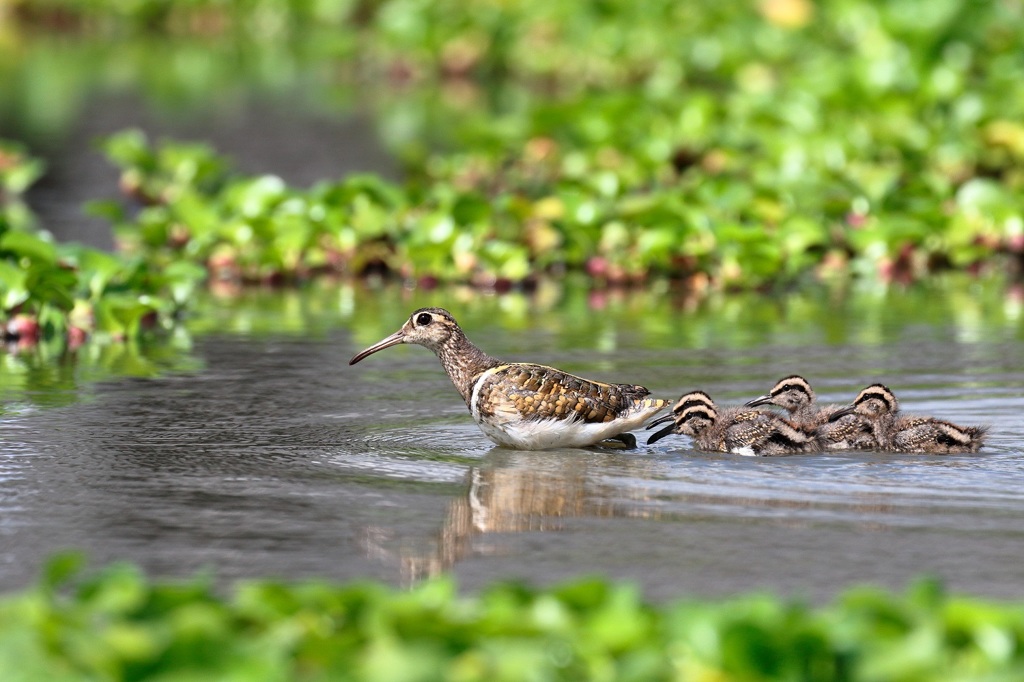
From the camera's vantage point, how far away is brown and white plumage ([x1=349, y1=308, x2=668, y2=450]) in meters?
8.95

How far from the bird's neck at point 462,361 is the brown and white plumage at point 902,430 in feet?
5.63

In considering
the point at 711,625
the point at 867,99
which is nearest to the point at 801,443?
the point at 711,625

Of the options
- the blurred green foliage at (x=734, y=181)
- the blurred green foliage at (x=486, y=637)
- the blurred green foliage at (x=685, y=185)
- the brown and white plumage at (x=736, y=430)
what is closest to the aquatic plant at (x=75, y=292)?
the blurred green foliage at (x=685, y=185)

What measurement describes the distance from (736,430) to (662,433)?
1.61 feet

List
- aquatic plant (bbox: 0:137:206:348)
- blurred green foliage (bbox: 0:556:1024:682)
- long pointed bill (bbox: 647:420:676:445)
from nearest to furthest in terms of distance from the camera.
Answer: blurred green foliage (bbox: 0:556:1024:682), long pointed bill (bbox: 647:420:676:445), aquatic plant (bbox: 0:137:206:348)

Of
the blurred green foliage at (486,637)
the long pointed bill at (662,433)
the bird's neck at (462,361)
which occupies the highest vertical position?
the bird's neck at (462,361)

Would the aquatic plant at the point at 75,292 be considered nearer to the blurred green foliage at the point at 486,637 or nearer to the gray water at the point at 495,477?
the gray water at the point at 495,477

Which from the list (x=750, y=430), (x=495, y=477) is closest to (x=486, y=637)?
(x=495, y=477)

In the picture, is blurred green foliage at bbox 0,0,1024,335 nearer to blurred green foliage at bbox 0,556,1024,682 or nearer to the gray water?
the gray water

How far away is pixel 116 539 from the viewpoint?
23.6 feet

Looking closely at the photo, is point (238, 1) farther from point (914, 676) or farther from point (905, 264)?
point (914, 676)

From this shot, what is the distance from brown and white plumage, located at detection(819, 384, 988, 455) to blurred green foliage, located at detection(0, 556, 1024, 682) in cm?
372

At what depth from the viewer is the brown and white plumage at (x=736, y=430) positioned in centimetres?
891

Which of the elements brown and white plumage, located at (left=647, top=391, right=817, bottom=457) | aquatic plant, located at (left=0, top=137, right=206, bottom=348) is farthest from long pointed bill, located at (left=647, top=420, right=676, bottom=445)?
aquatic plant, located at (left=0, top=137, right=206, bottom=348)
